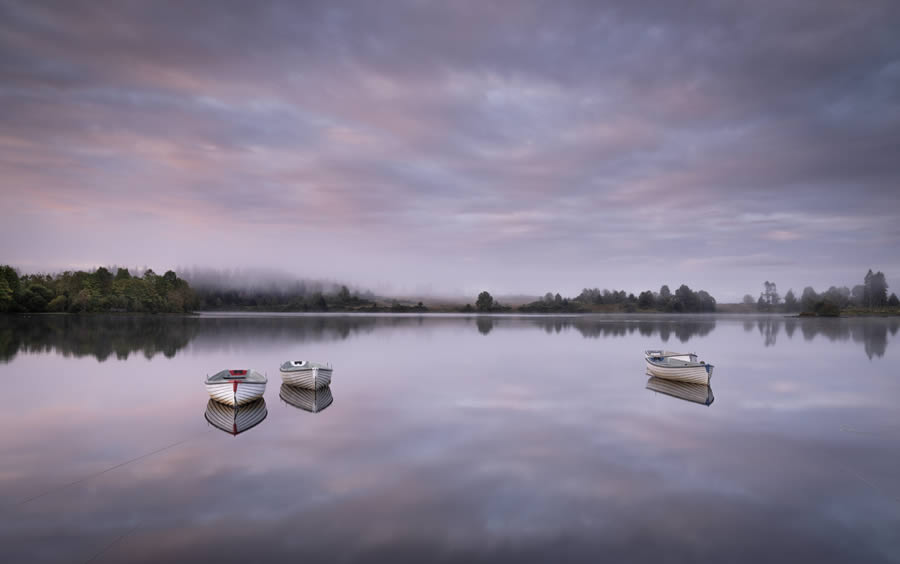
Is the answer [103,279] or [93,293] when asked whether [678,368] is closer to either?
[93,293]

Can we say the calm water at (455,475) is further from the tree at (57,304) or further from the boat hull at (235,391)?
the tree at (57,304)

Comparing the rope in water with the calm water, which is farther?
the rope in water

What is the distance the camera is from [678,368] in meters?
33.0

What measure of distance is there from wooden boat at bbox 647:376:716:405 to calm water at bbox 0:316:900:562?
99 cm

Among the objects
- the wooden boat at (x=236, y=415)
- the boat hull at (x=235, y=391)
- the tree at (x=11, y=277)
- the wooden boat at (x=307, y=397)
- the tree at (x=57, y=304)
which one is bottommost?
the wooden boat at (x=236, y=415)

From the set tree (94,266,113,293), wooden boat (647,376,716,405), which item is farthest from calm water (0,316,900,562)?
tree (94,266,113,293)

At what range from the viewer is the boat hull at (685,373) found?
31503 mm

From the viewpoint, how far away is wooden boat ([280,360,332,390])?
28812mm

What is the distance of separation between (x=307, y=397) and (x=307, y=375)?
1438 millimetres

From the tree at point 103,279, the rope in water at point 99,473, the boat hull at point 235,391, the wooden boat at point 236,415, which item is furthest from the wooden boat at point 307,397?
the tree at point 103,279

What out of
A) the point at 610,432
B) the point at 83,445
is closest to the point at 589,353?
the point at 610,432

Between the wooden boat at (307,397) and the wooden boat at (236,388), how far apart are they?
2.11 metres

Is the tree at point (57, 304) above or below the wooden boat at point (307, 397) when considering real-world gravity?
above

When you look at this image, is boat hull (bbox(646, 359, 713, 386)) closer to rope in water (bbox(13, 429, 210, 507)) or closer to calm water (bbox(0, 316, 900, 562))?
calm water (bbox(0, 316, 900, 562))
